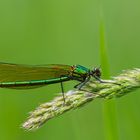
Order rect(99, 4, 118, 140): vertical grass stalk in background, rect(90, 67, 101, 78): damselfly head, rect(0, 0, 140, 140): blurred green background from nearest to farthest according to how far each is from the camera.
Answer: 1. rect(99, 4, 118, 140): vertical grass stalk in background
2. rect(90, 67, 101, 78): damselfly head
3. rect(0, 0, 140, 140): blurred green background

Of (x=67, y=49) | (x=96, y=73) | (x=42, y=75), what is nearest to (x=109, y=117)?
(x=96, y=73)

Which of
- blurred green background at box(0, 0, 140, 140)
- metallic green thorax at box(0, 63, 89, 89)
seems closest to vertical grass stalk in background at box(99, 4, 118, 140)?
blurred green background at box(0, 0, 140, 140)

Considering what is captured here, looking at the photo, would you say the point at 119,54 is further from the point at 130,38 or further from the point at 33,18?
the point at 33,18

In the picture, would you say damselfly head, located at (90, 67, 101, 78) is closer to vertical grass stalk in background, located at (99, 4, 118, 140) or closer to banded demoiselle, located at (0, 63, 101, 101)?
banded demoiselle, located at (0, 63, 101, 101)

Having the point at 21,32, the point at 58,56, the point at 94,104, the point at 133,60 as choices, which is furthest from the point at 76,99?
the point at 21,32

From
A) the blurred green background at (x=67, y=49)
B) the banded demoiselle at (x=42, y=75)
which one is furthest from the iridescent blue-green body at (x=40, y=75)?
the blurred green background at (x=67, y=49)
